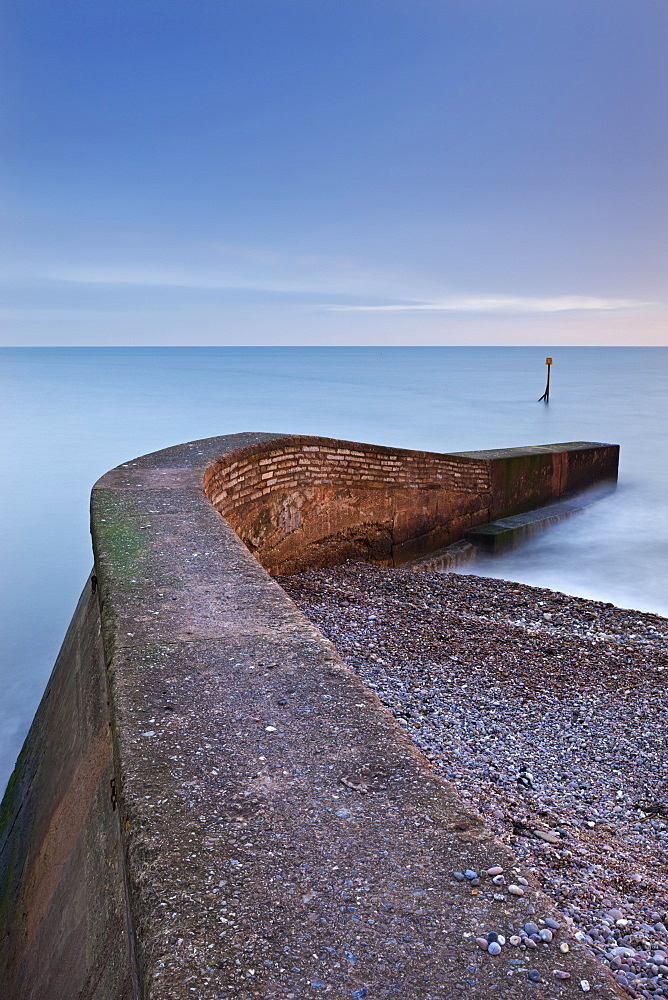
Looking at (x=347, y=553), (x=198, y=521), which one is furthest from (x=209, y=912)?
(x=347, y=553)

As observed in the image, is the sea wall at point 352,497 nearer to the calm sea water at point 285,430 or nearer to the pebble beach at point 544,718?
the pebble beach at point 544,718

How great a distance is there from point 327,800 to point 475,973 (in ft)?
1.68

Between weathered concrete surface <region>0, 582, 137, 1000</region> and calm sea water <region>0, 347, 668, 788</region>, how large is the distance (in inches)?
66.4

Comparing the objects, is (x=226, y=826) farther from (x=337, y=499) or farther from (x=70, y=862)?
(x=337, y=499)

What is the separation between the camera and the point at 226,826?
1.53 m

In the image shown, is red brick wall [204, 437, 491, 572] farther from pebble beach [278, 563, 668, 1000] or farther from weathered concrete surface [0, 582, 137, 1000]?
weathered concrete surface [0, 582, 137, 1000]

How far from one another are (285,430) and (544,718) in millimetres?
15796

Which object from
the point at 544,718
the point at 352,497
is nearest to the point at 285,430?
the point at 352,497

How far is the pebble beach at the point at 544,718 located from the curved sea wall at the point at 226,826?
21 cm

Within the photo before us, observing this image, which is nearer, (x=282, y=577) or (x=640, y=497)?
(x=282, y=577)

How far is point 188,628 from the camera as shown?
2.55 metres

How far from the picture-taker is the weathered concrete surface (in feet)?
6.01

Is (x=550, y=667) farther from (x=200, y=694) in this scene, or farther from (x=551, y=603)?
(x=200, y=694)

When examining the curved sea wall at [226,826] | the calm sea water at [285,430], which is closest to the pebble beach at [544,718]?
the curved sea wall at [226,826]
